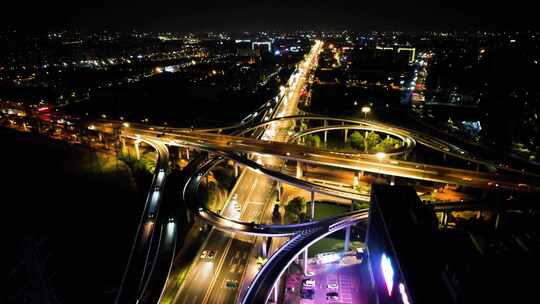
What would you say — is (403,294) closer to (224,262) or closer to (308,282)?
(308,282)

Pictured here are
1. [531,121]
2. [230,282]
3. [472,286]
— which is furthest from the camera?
[531,121]

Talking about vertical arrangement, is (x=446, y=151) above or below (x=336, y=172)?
above

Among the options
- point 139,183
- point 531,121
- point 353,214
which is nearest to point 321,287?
point 353,214

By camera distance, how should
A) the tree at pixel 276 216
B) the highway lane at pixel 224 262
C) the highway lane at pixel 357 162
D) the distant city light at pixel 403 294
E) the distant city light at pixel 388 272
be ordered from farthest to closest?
the highway lane at pixel 357 162, the tree at pixel 276 216, the highway lane at pixel 224 262, the distant city light at pixel 388 272, the distant city light at pixel 403 294

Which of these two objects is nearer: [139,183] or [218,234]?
[218,234]

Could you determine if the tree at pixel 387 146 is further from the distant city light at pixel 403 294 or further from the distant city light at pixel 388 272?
A: the distant city light at pixel 403 294

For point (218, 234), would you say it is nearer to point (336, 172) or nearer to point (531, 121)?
point (336, 172)

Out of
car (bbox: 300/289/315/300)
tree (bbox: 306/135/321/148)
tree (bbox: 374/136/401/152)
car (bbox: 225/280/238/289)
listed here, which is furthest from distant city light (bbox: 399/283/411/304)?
tree (bbox: 306/135/321/148)

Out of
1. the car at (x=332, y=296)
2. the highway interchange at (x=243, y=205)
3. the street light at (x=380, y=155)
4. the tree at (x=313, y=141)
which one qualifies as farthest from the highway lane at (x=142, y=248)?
the street light at (x=380, y=155)

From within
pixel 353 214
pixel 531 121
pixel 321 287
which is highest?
pixel 531 121

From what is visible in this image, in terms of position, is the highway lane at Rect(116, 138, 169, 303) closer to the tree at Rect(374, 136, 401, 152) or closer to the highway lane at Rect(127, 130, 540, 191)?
the highway lane at Rect(127, 130, 540, 191)

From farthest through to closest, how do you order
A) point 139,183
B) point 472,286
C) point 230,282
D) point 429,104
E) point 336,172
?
point 429,104
point 336,172
point 139,183
point 230,282
point 472,286
